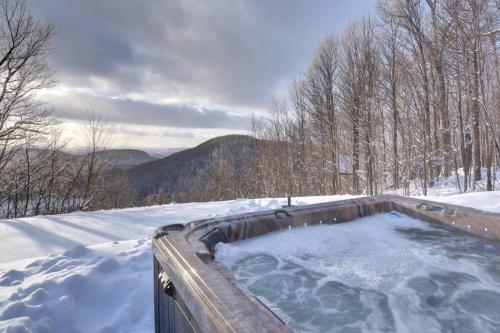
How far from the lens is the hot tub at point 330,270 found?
1.13m

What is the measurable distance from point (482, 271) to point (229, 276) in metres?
1.75

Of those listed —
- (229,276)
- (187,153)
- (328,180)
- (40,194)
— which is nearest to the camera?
(229,276)

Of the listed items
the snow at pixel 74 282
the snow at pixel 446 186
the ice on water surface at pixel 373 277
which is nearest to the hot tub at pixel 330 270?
the ice on water surface at pixel 373 277

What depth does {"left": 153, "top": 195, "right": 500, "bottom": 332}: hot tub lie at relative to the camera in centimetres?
113

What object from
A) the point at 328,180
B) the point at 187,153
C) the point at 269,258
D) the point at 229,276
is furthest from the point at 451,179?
the point at 187,153

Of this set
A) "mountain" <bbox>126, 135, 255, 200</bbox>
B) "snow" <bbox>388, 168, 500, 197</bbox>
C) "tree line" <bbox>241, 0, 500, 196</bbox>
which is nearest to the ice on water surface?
"tree line" <bbox>241, 0, 500, 196</bbox>

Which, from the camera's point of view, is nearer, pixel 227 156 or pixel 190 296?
pixel 190 296

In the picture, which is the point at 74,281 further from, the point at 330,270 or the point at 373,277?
the point at 373,277

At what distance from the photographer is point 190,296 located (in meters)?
1.08

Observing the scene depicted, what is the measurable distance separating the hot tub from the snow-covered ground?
1.43 feet

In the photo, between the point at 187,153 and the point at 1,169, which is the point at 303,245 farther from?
the point at 187,153

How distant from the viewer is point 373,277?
1836 millimetres

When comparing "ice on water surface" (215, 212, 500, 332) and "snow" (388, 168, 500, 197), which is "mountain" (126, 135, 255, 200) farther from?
"ice on water surface" (215, 212, 500, 332)

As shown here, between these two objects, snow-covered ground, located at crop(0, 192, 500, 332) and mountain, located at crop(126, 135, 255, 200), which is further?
mountain, located at crop(126, 135, 255, 200)
